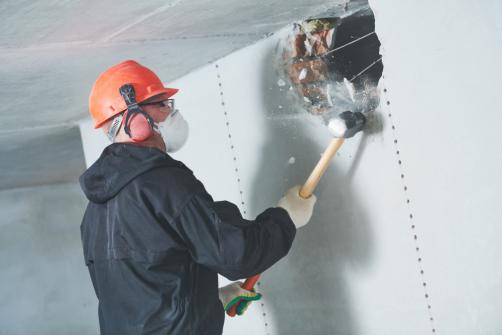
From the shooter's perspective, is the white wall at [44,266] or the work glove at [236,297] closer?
the work glove at [236,297]

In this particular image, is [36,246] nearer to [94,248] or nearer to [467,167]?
[94,248]

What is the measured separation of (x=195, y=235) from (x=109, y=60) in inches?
32.5

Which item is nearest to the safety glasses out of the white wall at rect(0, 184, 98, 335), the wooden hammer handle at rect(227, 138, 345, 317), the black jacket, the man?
the man

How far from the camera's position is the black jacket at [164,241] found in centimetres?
154

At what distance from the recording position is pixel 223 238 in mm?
1525

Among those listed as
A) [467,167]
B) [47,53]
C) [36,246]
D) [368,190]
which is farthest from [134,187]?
[36,246]

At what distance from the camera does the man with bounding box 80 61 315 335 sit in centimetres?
154

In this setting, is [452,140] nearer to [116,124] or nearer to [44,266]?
[116,124]

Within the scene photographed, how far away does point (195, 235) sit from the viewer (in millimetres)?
1533

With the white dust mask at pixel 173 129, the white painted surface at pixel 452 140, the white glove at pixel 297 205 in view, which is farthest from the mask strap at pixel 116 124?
the white painted surface at pixel 452 140

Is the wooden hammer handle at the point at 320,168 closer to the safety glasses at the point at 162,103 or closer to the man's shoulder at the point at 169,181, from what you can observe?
the man's shoulder at the point at 169,181

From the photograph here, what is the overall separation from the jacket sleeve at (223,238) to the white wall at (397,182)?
370 millimetres

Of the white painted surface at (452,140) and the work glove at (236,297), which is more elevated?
the white painted surface at (452,140)

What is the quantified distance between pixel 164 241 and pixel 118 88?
48 centimetres
